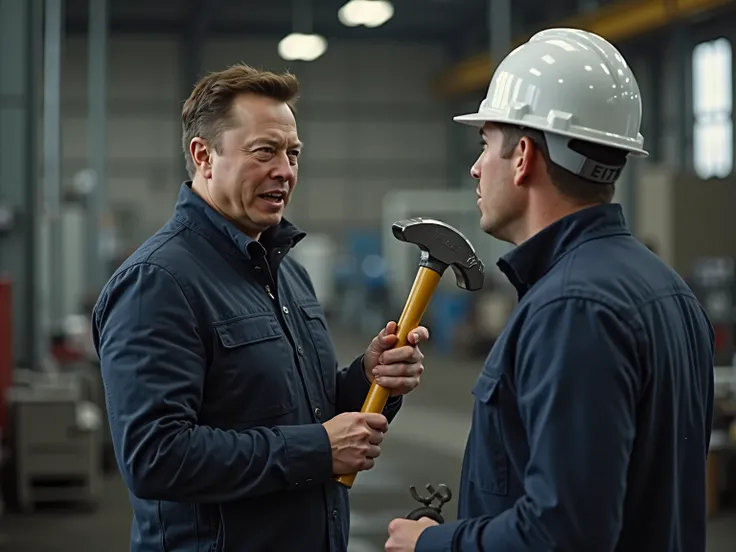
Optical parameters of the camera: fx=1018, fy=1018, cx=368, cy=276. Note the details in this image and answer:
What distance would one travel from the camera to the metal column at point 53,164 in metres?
7.91

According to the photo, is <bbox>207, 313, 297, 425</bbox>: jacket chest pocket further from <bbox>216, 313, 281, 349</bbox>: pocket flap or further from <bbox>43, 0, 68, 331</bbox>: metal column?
Answer: <bbox>43, 0, 68, 331</bbox>: metal column

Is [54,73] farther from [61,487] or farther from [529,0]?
[529,0]

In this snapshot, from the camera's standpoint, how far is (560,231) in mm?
1479

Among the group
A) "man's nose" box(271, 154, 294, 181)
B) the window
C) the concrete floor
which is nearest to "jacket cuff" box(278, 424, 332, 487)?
"man's nose" box(271, 154, 294, 181)

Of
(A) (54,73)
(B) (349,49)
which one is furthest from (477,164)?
(B) (349,49)

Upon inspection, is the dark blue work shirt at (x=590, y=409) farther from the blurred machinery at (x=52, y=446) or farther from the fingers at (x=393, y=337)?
the blurred machinery at (x=52, y=446)

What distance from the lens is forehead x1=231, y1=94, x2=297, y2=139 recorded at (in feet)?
6.26

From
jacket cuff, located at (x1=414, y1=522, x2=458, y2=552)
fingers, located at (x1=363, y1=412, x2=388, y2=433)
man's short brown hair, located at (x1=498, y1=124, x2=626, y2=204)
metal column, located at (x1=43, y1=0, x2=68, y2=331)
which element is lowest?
jacket cuff, located at (x1=414, y1=522, x2=458, y2=552)

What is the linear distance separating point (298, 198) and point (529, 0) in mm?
6126

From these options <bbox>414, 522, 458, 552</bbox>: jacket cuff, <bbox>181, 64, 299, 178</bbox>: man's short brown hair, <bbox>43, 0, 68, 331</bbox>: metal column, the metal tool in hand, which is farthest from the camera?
<bbox>43, 0, 68, 331</bbox>: metal column

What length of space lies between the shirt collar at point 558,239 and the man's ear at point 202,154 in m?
0.68

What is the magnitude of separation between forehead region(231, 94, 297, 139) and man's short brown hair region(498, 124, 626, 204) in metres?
0.58

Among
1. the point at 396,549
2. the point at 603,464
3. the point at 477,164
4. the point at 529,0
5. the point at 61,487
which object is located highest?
the point at 529,0

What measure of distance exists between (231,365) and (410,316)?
0.34 meters
